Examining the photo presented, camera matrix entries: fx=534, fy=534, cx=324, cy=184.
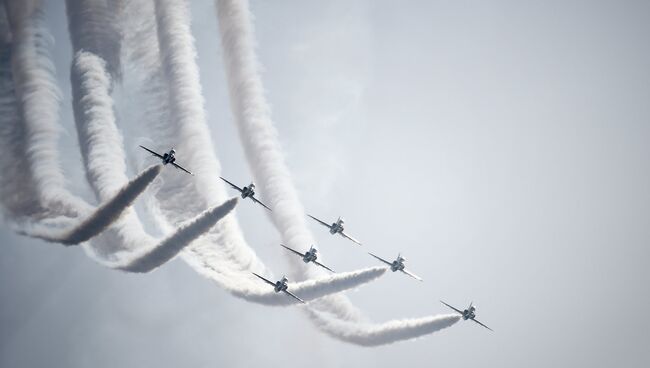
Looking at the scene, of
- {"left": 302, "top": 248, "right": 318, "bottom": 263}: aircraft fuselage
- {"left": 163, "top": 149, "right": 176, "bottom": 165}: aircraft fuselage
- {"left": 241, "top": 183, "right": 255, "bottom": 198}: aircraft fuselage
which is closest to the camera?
{"left": 163, "top": 149, "right": 176, "bottom": 165}: aircraft fuselage

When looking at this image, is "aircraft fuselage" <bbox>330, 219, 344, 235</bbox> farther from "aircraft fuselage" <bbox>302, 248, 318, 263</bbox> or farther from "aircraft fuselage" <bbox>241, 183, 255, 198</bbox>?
"aircraft fuselage" <bbox>241, 183, 255, 198</bbox>

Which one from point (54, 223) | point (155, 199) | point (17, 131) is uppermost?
point (155, 199)

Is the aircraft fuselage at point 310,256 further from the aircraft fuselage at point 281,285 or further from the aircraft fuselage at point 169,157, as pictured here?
the aircraft fuselage at point 169,157

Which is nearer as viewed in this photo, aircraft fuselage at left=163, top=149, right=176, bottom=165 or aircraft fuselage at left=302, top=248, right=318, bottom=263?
aircraft fuselage at left=163, top=149, right=176, bottom=165

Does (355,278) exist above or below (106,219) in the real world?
above

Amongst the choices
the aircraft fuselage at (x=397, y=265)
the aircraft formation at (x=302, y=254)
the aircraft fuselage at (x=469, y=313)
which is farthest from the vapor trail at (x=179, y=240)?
the aircraft fuselage at (x=469, y=313)

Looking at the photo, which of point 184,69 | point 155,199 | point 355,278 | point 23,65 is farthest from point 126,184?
point 355,278

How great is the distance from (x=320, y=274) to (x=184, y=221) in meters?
21.7

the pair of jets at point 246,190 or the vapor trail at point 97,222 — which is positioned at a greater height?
the pair of jets at point 246,190

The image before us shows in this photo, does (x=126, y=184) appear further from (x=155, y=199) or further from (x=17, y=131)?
(x=17, y=131)

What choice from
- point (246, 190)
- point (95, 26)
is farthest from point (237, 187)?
point (95, 26)

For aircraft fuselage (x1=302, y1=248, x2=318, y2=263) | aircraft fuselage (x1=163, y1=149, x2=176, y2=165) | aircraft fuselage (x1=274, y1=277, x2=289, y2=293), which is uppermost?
aircraft fuselage (x1=302, y1=248, x2=318, y2=263)

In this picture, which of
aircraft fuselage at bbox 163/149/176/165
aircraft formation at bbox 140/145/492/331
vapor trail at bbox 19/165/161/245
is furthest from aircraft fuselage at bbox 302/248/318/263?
vapor trail at bbox 19/165/161/245

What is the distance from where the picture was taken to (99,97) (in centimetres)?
6506
